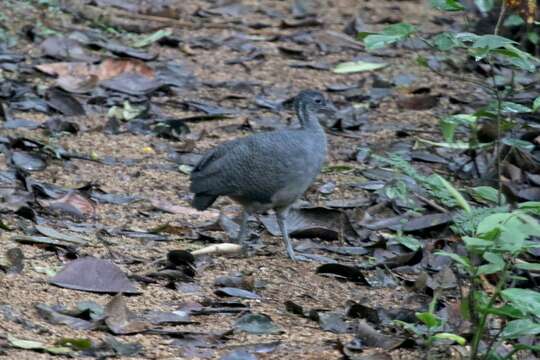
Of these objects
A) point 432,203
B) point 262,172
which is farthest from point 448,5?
point 432,203

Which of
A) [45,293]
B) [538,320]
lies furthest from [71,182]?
[538,320]

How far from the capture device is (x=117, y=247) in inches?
208

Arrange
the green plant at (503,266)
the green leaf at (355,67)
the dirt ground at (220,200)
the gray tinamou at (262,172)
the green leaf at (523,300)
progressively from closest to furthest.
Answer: the green plant at (503,266) < the green leaf at (523,300) < the dirt ground at (220,200) < the gray tinamou at (262,172) < the green leaf at (355,67)

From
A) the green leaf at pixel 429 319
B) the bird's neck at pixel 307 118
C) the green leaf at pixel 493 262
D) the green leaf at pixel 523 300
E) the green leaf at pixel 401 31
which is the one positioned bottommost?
the bird's neck at pixel 307 118

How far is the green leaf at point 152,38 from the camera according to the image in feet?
29.5

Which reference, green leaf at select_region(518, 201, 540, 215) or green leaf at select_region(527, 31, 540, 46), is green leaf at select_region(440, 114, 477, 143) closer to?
green leaf at select_region(518, 201, 540, 215)

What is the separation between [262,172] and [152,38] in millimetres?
3701

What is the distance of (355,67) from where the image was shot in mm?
8992

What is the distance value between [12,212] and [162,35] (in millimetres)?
3954

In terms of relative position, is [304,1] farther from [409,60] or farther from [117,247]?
[117,247]

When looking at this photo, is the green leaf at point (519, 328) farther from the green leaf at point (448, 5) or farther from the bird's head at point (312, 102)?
the bird's head at point (312, 102)

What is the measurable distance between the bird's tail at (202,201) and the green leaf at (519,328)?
2.22 meters

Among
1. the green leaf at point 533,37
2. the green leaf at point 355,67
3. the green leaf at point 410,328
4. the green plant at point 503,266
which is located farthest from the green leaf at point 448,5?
the green leaf at point 355,67

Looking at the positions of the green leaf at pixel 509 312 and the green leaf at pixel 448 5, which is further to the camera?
the green leaf at pixel 448 5
